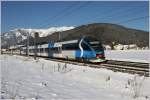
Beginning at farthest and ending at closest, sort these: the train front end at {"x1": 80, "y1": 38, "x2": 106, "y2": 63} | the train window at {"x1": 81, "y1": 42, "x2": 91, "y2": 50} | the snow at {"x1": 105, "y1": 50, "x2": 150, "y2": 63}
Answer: the snow at {"x1": 105, "y1": 50, "x2": 150, "y2": 63} → the train window at {"x1": 81, "y1": 42, "x2": 91, "y2": 50} → the train front end at {"x1": 80, "y1": 38, "x2": 106, "y2": 63}

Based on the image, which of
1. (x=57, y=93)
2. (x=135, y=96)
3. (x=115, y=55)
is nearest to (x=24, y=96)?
(x=57, y=93)

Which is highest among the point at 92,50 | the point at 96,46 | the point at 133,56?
the point at 96,46

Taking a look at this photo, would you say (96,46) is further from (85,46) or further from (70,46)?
(70,46)

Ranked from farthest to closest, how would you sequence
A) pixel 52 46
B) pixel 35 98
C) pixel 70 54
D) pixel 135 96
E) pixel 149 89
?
1. pixel 52 46
2. pixel 70 54
3. pixel 149 89
4. pixel 135 96
5. pixel 35 98

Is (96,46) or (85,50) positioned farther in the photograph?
(96,46)

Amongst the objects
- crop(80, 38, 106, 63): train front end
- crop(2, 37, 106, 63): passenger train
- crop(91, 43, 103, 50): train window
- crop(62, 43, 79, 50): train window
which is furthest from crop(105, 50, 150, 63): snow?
crop(62, 43, 79, 50): train window

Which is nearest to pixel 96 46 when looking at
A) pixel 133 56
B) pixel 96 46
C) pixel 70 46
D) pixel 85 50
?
pixel 96 46

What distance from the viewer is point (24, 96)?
25.7 feet

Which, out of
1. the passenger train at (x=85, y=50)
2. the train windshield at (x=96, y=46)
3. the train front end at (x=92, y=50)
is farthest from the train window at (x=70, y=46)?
the train windshield at (x=96, y=46)

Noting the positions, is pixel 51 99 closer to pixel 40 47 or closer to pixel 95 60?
pixel 95 60

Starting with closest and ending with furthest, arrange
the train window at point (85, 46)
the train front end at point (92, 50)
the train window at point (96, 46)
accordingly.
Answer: the train front end at point (92, 50) < the train window at point (85, 46) < the train window at point (96, 46)

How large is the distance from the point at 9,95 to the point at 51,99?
1200 mm

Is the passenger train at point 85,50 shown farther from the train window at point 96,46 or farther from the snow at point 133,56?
the snow at point 133,56

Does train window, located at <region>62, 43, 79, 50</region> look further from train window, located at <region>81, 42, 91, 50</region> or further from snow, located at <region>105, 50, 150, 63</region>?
snow, located at <region>105, 50, 150, 63</region>
